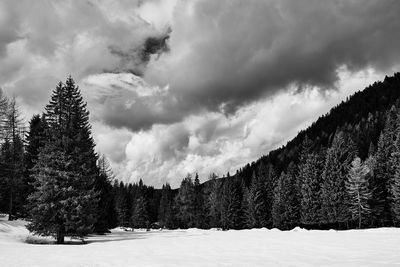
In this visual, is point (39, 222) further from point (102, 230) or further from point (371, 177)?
point (371, 177)

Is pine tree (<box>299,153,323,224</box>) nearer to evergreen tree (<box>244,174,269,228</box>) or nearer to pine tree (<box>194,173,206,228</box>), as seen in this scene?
evergreen tree (<box>244,174,269,228</box>)

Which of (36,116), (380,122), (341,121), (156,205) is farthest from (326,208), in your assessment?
(341,121)

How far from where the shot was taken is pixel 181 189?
4099 inches

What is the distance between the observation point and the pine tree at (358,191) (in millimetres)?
55084

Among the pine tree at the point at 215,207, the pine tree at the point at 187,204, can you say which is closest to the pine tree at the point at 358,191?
the pine tree at the point at 215,207

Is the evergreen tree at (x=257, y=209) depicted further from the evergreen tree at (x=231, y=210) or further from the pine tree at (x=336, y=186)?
the pine tree at (x=336, y=186)

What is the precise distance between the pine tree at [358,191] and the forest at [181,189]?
17 centimetres

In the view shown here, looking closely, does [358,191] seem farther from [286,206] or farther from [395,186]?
[286,206]

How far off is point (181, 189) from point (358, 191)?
5914 cm

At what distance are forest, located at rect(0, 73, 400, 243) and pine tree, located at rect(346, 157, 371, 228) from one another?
0.55ft

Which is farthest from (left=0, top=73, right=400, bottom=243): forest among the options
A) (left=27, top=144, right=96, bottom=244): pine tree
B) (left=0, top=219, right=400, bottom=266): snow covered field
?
(left=0, top=219, right=400, bottom=266): snow covered field

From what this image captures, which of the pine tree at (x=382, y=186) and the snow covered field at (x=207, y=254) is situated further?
the pine tree at (x=382, y=186)

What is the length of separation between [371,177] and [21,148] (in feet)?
198

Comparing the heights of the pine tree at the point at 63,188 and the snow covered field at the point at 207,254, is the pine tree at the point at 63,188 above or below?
above
